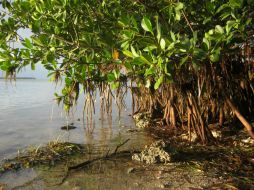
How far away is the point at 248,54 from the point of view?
461 cm

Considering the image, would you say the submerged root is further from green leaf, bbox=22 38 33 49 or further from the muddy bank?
green leaf, bbox=22 38 33 49

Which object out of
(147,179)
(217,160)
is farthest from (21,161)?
(217,160)

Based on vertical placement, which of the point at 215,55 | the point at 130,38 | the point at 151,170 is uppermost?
the point at 130,38

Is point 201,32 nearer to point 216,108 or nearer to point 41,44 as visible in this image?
point 41,44

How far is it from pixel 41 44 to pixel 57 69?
0.60 m

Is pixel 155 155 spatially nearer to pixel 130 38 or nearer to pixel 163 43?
pixel 130 38

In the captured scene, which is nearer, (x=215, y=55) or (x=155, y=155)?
(x=215, y=55)

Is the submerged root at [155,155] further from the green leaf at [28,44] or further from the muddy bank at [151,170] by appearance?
the green leaf at [28,44]

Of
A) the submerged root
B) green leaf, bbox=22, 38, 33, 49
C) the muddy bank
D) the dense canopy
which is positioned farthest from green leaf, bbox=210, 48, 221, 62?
the submerged root

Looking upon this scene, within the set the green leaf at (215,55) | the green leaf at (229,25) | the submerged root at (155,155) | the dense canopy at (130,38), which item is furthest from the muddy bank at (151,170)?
the green leaf at (229,25)

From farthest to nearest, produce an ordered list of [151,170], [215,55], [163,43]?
[151,170]
[215,55]
[163,43]

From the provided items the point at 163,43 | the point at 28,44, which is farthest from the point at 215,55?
the point at 28,44

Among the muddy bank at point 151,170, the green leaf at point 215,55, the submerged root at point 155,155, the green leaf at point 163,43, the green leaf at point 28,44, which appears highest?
the green leaf at point 28,44

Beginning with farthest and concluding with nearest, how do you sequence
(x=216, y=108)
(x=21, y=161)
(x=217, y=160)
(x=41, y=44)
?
(x=216, y=108) < (x=21, y=161) < (x=217, y=160) < (x=41, y=44)
